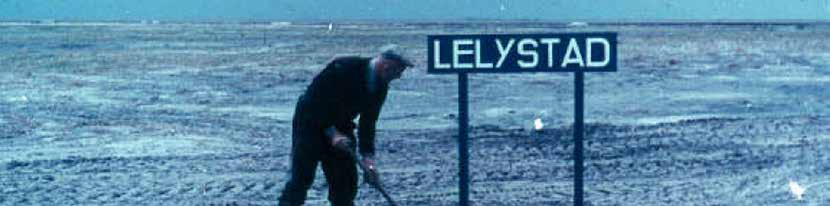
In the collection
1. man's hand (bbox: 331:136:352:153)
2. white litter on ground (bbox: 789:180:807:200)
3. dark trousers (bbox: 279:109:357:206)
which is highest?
man's hand (bbox: 331:136:352:153)

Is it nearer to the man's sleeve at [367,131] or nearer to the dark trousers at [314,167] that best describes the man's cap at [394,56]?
the man's sleeve at [367,131]

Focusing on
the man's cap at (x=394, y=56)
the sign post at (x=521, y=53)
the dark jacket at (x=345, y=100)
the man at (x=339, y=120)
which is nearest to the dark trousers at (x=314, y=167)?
the man at (x=339, y=120)

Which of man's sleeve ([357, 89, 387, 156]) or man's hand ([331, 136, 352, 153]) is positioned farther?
man's sleeve ([357, 89, 387, 156])

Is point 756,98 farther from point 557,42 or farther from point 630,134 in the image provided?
point 557,42

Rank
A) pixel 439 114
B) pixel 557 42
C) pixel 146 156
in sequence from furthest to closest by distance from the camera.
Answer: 1. pixel 439 114
2. pixel 146 156
3. pixel 557 42

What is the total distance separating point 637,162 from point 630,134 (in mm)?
3048

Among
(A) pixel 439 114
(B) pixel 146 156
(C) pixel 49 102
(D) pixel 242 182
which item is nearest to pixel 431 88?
(A) pixel 439 114

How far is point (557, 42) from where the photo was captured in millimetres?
6125

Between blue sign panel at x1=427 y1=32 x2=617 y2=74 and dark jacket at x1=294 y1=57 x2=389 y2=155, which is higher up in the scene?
blue sign panel at x1=427 y1=32 x2=617 y2=74

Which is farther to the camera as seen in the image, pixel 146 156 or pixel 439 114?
pixel 439 114

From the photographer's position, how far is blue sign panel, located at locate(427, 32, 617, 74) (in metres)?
6.14

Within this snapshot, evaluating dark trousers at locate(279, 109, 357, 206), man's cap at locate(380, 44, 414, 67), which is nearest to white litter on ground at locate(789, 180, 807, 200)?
dark trousers at locate(279, 109, 357, 206)

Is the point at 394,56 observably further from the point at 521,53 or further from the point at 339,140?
the point at 521,53

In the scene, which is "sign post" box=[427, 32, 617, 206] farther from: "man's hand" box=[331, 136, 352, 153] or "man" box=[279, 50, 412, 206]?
"man's hand" box=[331, 136, 352, 153]
